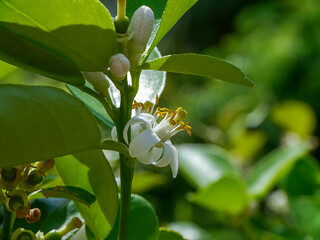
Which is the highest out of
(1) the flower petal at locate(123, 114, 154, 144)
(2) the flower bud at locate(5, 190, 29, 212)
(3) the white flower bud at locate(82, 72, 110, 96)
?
(3) the white flower bud at locate(82, 72, 110, 96)

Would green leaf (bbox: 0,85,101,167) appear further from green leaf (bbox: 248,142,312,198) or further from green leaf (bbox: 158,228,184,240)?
green leaf (bbox: 248,142,312,198)

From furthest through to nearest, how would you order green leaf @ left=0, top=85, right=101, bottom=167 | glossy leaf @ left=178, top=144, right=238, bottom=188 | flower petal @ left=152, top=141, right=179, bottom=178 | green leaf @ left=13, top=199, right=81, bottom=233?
glossy leaf @ left=178, top=144, right=238, bottom=188 → green leaf @ left=13, top=199, right=81, bottom=233 → flower petal @ left=152, top=141, right=179, bottom=178 → green leaf @ left=0, top=85, right=101, bottom=167

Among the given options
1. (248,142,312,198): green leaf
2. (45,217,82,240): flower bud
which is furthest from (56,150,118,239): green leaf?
(248,142,312,198): green leaf

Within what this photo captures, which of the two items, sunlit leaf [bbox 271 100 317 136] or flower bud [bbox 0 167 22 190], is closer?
flower bud [bbox 0 167 22 190]

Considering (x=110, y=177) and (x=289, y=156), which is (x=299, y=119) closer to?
(x=289, y=156)

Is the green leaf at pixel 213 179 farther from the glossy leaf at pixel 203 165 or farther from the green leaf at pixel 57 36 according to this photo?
the green leaf at pixel 57 36

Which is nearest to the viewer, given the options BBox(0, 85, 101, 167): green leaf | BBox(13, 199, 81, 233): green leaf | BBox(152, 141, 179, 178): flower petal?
BBox(0, 85, 101, 167): green leaf

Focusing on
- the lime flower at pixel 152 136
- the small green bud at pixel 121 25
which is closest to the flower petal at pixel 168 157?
the lime flower at pixel 152 136

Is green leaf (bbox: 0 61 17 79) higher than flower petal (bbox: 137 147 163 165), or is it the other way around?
green leaf (bbox: 0 61 17 79)
